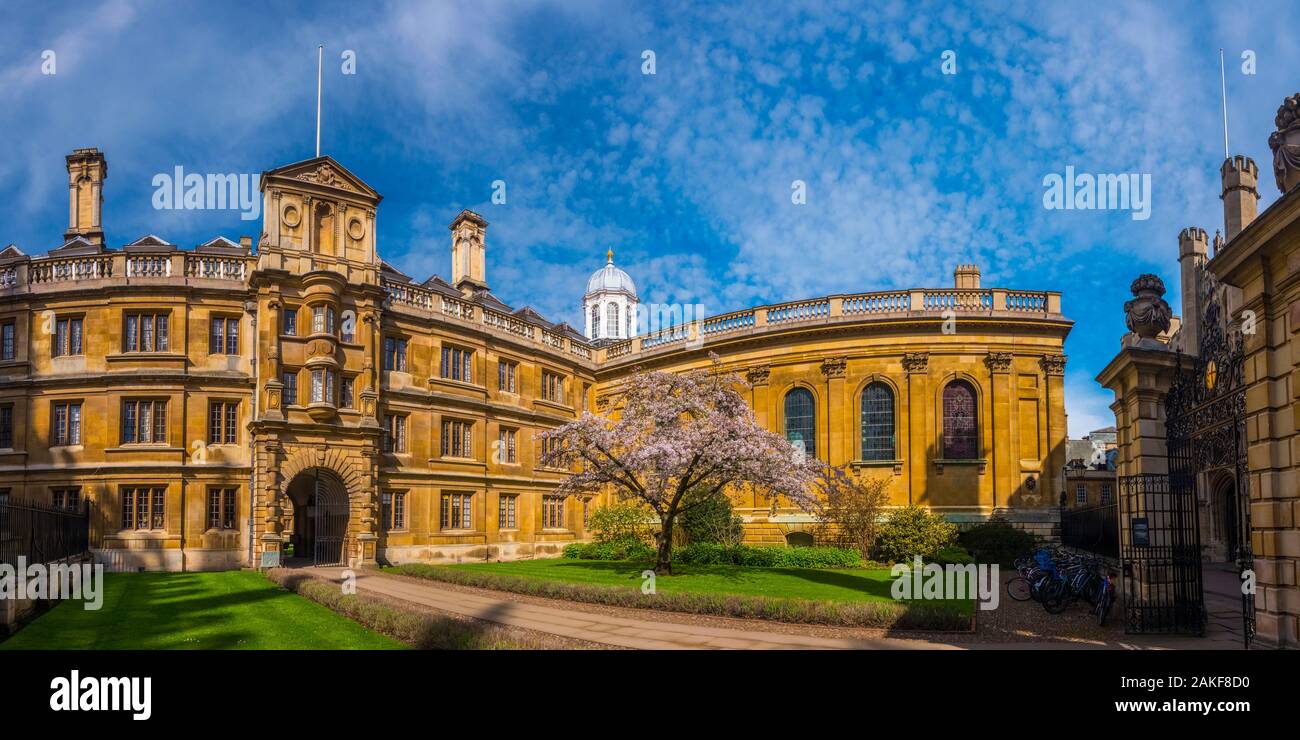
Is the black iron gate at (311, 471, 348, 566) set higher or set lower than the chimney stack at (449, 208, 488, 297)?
lower

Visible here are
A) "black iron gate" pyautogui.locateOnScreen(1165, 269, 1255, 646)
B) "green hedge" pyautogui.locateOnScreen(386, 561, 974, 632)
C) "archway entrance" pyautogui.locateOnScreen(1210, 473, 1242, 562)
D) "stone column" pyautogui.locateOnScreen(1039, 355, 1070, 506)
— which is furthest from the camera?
"archway entrance" pyautogui.locateOnScreen(1210, 473, 1242, 562)

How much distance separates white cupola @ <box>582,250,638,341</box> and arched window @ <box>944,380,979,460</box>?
61053mm

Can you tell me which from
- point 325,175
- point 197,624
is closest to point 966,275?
point 325,175

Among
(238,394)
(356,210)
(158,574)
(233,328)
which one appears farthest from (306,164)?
(158,574)

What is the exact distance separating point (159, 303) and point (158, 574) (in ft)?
34.2

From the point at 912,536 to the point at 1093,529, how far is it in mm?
8885

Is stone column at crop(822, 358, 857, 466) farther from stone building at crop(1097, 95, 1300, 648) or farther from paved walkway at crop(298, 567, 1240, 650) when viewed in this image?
stone building at crop(1097, 95, 1300, 648)

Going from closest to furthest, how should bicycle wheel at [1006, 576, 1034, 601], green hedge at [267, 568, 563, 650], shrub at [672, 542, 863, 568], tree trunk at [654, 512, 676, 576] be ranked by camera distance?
green hedge at [267, 568, 563, 650] → bicycle wheel at [1006, 576, 1034, 601] → tree trunk at [654, 512, 676, 576] → shrub at [672, 542, 863, 568]

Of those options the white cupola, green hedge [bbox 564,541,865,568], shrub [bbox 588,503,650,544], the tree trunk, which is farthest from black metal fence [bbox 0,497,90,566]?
the white cupola

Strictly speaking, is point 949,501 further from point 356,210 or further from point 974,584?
point 356,210

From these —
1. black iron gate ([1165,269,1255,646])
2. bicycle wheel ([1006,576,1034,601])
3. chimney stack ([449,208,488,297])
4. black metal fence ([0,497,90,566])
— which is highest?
chimney stack ([449,208,488,297])

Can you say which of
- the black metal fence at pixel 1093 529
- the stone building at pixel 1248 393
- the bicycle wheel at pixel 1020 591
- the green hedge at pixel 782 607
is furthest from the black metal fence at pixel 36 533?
the bicycle wheel at pixel 1020 591

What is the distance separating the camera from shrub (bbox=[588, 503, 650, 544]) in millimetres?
40438
